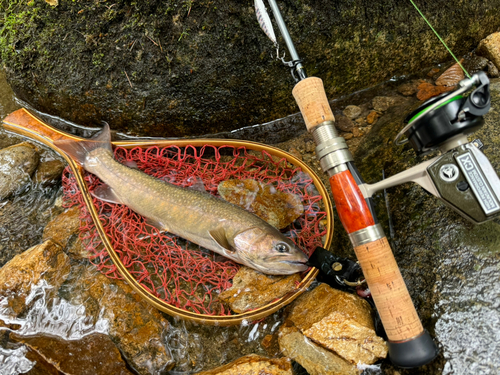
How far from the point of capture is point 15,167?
3633 mm

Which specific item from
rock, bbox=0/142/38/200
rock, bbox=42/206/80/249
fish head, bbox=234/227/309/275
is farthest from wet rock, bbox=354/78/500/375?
rock, bbox=0/142/38/200

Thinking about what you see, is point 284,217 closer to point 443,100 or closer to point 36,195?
point 443,100

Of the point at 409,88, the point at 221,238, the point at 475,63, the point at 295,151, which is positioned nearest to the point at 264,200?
the point at 221,238

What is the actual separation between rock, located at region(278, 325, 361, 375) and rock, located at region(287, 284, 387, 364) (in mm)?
47

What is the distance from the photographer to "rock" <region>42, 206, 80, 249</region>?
10.8 ft

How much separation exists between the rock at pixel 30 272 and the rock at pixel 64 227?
146 mm

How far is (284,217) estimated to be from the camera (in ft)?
10.4

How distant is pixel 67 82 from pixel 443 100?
11.6 ft

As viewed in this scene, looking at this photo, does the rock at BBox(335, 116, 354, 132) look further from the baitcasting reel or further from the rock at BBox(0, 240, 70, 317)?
the rock at BBox(0, 240, 70, 317)

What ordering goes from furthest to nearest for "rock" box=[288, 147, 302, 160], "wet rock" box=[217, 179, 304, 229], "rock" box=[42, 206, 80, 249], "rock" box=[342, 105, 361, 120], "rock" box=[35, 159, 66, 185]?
"rock" box=[342, 105, 361, 120] → "rock" box=[288, 147, 302, 160] → "rock" box=[35, 159, 66, 185] → "rock" box=[42, 206, 80, 249] → "wet rock" box=[217, 179, 304, 229]

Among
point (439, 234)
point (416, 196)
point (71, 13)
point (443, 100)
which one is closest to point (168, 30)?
point (71, 13)

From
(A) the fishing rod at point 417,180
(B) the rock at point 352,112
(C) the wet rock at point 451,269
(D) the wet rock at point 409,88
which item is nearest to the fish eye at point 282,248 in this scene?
(A) the fishing rod at point 417,180

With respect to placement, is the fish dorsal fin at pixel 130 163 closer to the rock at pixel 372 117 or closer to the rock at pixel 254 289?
the rock at pixel 254 289

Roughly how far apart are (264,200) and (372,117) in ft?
6.24
